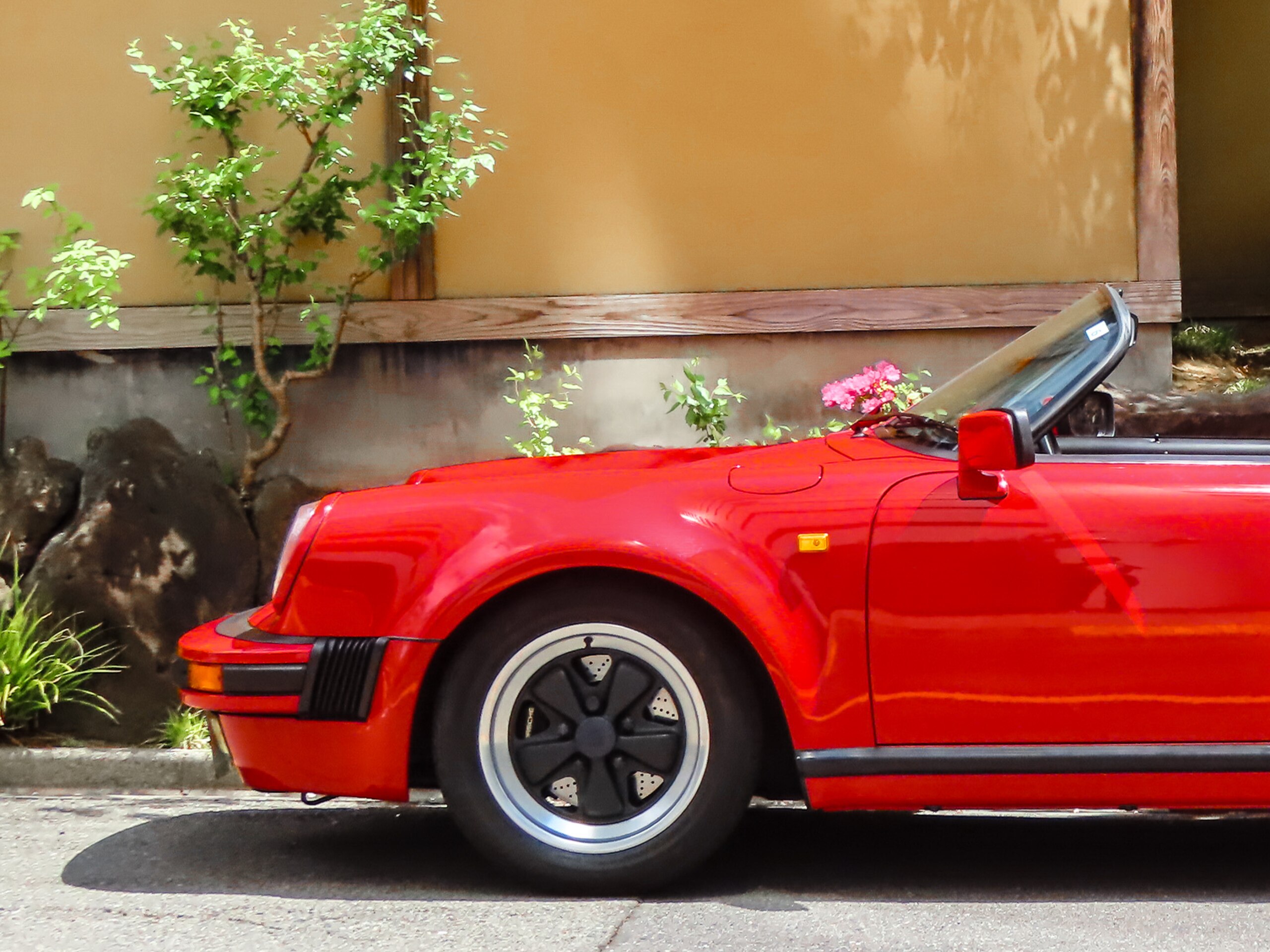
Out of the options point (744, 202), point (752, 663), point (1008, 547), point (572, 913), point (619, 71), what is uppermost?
point (619, 71)

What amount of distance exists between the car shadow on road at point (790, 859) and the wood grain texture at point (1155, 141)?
3377 millimetres

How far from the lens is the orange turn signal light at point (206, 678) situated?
3521mm

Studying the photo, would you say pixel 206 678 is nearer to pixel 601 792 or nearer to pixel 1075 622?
pixel 601 792

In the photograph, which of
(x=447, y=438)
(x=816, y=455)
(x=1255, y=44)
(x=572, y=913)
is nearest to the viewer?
(x=572, y=913)

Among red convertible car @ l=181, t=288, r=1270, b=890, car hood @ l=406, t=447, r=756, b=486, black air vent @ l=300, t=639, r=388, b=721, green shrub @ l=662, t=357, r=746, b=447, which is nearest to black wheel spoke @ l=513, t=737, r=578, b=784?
red convertible car @ l=181, t=288, r=1270, b=890

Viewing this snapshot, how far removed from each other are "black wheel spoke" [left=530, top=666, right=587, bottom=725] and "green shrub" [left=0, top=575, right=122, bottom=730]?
278cm

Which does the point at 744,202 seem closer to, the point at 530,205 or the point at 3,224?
the point at 530,205

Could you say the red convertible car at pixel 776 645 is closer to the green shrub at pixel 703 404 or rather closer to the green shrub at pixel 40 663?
the green shrub at pixel 40 663

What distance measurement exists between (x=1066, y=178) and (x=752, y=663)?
4.52 metres

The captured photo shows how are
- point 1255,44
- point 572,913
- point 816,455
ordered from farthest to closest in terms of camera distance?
1. point 1255,44
2. point 816,455
3. point 572,913

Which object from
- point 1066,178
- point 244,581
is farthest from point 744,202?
point 244,581

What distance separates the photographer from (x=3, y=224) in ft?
24.0

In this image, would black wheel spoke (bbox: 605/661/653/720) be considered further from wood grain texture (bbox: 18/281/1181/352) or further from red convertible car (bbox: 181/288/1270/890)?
wood grain texture (bbox: 18/281/1181/352)

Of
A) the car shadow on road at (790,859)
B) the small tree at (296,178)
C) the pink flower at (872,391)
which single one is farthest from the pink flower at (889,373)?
the car shadow on road at (790,859)
